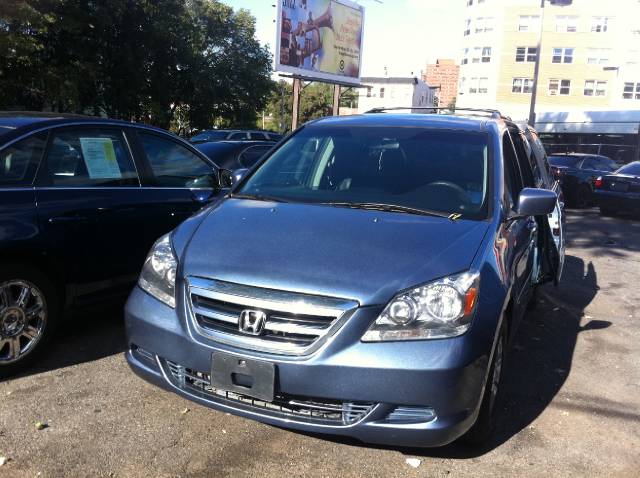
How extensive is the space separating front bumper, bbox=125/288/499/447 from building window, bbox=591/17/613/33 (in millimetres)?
63756

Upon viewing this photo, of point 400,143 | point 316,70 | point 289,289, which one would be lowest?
point 289,289

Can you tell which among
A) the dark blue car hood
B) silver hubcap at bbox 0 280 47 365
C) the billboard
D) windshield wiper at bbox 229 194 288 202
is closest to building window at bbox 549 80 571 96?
the billboard

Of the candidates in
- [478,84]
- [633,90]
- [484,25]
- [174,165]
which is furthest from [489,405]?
[484,25]

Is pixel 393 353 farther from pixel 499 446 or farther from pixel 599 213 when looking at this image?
pixel 599 213

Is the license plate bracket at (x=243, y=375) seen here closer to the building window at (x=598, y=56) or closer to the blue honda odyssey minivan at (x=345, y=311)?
the blue honda odyssey minivan at (x=345, y=311)

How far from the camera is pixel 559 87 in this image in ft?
197

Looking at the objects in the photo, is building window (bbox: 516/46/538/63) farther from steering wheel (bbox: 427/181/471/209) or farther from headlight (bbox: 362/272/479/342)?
headlight (bbox: 362/272/479/342)

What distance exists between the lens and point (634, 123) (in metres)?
31.0

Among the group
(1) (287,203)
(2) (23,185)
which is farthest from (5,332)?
(1) (287,203)

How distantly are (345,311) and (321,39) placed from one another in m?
25.2

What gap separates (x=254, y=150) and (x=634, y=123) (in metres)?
27.4

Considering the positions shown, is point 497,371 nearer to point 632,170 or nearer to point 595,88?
point 632,170

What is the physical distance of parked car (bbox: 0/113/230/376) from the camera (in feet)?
12.3

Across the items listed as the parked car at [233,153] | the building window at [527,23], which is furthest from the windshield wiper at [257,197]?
the building window at [527,23]
